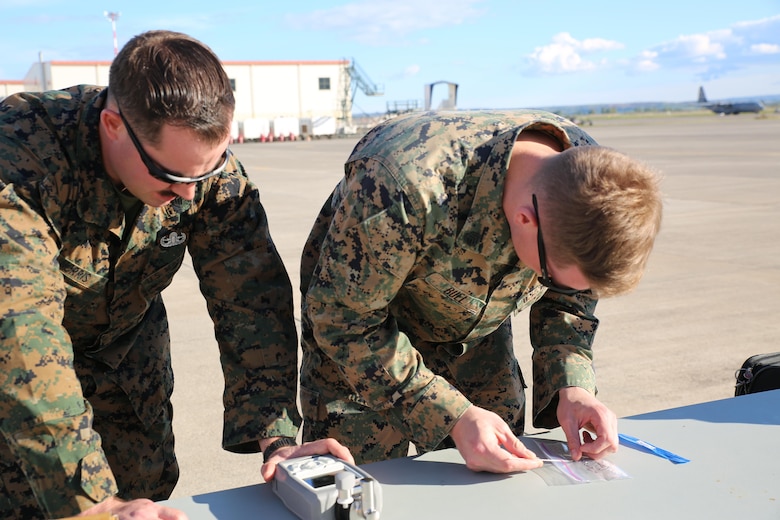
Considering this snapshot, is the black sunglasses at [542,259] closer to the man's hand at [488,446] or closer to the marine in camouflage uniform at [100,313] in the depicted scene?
the man's hand at [488,446]

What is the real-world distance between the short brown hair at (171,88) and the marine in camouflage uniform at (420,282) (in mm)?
329

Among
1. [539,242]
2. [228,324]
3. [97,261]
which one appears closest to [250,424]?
[228,324]

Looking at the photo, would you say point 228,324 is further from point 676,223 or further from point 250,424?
point 676,223

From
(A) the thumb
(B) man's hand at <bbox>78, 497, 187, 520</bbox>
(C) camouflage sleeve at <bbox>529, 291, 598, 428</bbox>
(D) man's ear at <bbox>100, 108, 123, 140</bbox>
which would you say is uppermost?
(D) man's ear at <bbox>100, 108, 123, 140</bbox>

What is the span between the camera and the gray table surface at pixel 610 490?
4.83 ft

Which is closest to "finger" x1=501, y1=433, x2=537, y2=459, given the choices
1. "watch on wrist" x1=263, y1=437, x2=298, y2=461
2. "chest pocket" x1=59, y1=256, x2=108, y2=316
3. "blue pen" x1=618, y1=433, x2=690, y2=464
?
"blue pen" x1=618, y1=433, x2=690, y2=464

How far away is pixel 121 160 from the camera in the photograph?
1.70 meters

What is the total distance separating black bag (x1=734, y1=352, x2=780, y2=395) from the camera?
236 centimetres

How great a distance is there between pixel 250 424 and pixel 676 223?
314 inches

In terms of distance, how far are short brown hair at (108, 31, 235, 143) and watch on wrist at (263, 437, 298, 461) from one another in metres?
0.74


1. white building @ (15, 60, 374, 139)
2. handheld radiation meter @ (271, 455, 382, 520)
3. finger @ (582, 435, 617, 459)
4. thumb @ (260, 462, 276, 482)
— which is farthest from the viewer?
white building @ (15, 60, 374, 139)

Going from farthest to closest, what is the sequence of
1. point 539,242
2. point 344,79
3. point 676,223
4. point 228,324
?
point 344,79 → point 676,223 → point 228,324 → point 539,242

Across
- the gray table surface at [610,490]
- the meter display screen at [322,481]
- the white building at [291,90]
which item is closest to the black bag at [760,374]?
the gray table surface at [610,490]

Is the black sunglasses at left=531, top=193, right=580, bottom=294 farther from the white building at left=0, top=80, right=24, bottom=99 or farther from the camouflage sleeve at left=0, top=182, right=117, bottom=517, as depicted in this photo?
the white building at left=0, top=80, right=24, bottom=99
